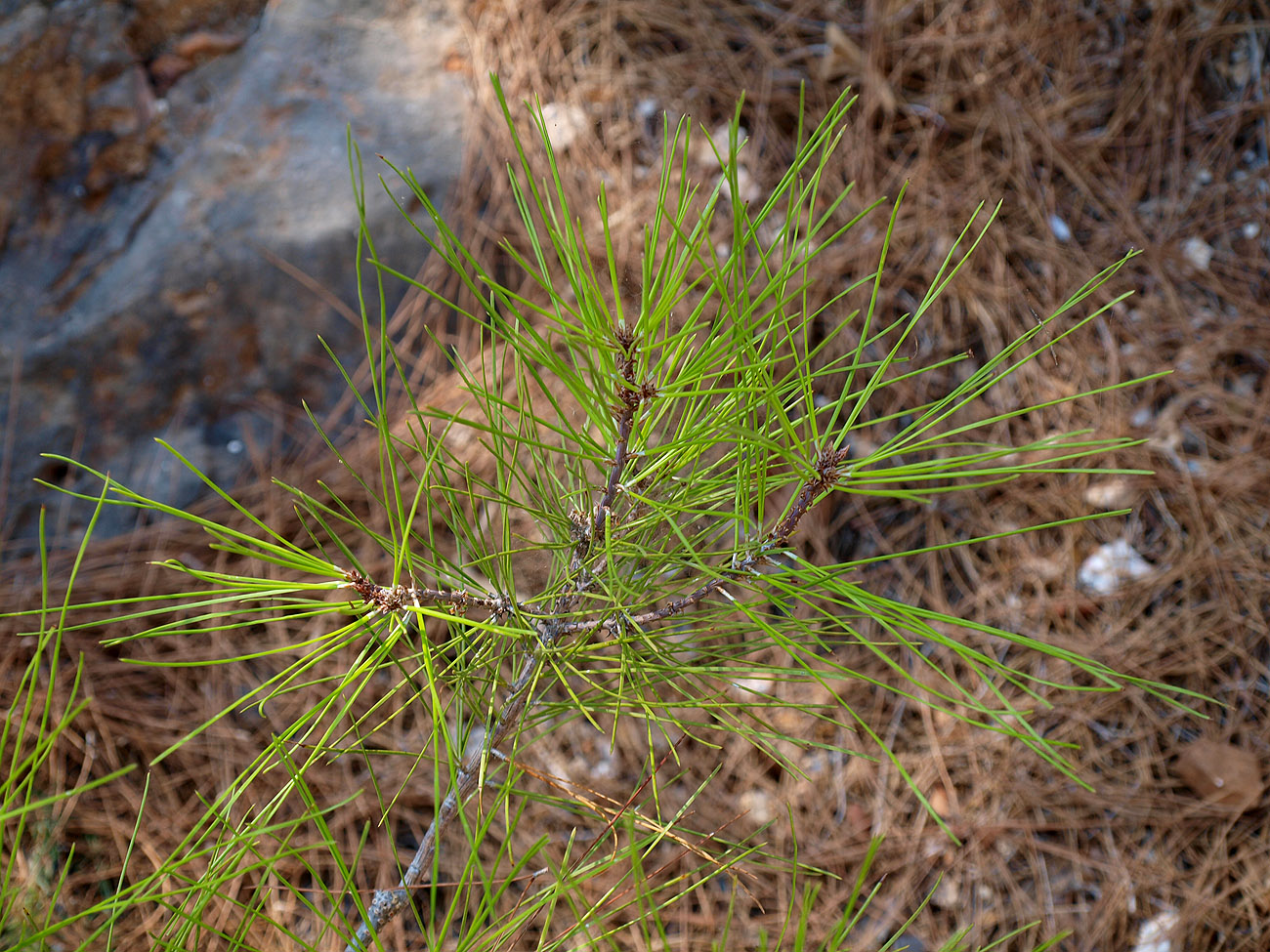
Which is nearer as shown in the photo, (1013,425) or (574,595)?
(574,595)

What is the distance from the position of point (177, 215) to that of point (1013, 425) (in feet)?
4.90

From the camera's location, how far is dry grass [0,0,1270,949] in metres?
1.19

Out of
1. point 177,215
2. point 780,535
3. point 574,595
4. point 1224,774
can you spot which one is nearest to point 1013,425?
point 1224,774

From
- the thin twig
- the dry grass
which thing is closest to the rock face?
the dry grass

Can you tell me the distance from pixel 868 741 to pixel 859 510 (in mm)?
379

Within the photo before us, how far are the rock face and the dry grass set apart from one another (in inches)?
6.1

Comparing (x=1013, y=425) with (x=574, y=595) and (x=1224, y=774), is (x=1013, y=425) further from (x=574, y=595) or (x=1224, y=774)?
(x=574, y=595)

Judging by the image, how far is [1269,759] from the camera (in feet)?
3.93

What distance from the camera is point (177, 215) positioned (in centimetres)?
138

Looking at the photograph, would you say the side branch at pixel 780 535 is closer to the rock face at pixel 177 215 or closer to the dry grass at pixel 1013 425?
the dry grass at pixel 1013 425

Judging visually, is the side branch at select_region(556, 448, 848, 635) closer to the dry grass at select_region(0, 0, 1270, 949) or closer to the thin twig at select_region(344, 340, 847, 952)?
the thin twig at select_region(344, 340, 847, 952)

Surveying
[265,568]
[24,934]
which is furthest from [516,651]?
[265,568]

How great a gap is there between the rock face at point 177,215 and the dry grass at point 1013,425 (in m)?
0.15

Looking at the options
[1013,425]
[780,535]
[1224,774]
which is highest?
[780,535]
